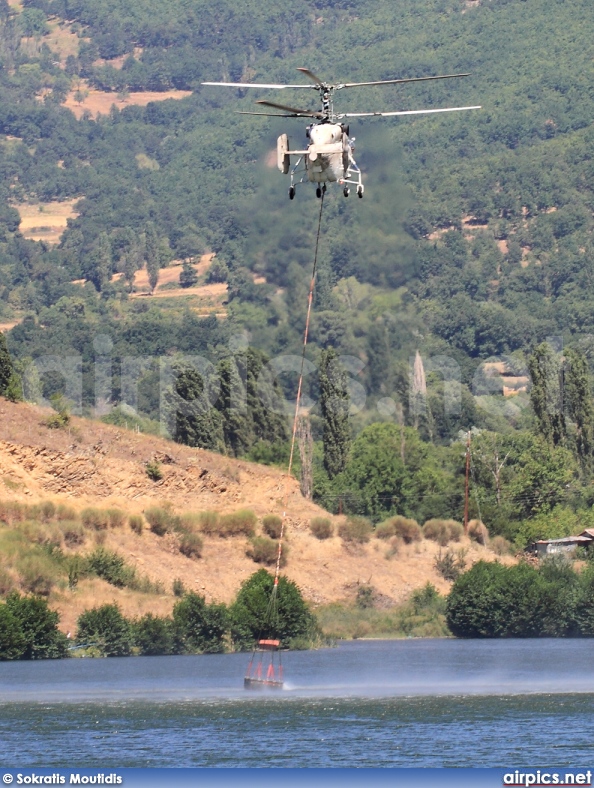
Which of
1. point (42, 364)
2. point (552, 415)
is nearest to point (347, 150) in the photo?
point (552, 415)

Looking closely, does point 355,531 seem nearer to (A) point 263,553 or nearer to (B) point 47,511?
(A) point 263,553

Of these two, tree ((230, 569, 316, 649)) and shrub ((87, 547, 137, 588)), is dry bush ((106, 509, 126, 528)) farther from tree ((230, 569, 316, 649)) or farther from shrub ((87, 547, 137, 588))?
tree ((230, 569, 316, 649))

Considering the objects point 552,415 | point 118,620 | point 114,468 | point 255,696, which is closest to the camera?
point 255,696

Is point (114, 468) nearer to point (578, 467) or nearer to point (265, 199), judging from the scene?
point (265, 199)

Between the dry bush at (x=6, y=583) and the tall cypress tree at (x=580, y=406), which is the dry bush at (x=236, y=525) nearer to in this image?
the dry bush at (x=6, y=583)

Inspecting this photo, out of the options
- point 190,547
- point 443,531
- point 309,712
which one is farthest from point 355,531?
point 309,712

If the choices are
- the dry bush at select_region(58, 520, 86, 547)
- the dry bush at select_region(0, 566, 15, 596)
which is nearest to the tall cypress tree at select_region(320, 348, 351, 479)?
the dry bush at select_region(58, 520, 86, 547)
